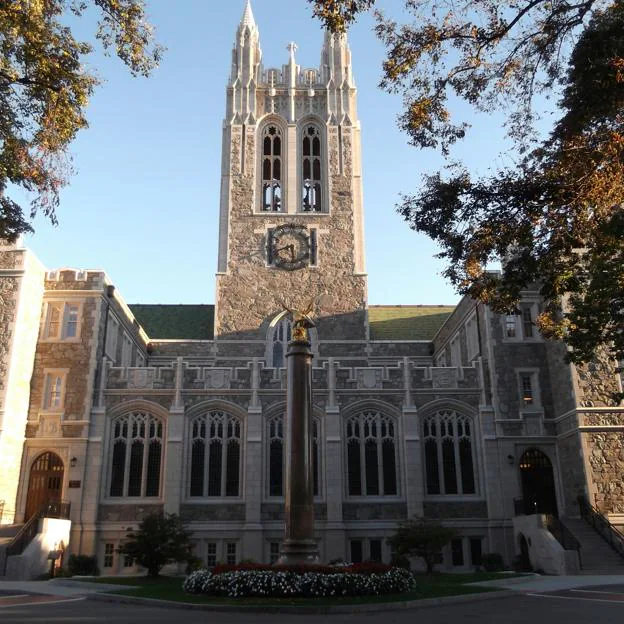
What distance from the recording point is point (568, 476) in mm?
28484

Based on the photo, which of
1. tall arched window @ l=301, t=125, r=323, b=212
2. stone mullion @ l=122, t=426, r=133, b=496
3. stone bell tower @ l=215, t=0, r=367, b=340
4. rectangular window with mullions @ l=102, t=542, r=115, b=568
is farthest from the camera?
tall arched window @ l=301, t=125, r=323, b=212

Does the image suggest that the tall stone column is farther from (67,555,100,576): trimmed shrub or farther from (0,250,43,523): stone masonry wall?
(0,250,43,523): stone masonry wall

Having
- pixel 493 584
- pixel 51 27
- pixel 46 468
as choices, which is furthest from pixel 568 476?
pixel 51 27

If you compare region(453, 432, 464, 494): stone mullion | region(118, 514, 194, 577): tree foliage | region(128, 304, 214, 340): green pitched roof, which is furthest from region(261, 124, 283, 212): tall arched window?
region(118, 514, 194, 577): tree foliage

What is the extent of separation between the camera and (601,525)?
25938mm

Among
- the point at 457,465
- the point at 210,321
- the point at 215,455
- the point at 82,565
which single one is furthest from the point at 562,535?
the point at 210,321

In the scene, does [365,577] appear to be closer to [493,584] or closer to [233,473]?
[493,584]

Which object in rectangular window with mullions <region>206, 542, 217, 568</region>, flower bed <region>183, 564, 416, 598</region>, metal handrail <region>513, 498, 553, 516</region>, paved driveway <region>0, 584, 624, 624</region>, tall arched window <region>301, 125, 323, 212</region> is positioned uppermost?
tall arched window <region>301, 125, 323, 212</region>

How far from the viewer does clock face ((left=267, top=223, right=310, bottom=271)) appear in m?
41.1

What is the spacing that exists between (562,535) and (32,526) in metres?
18.9

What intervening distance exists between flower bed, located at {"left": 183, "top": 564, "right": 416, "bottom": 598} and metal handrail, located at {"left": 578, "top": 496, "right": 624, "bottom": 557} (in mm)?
11986

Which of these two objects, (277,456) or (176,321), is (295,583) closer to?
(277,456)

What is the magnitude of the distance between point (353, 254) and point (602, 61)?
29.6 m

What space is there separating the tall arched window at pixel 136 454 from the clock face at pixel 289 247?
46.0 feet
